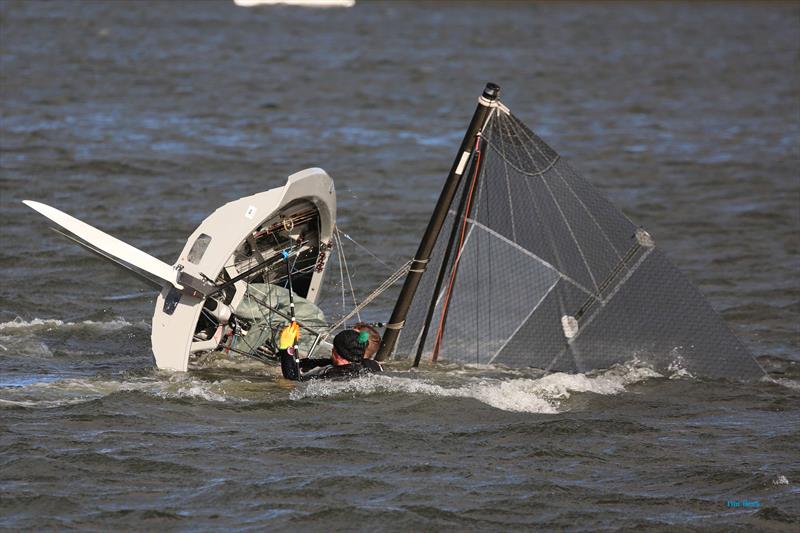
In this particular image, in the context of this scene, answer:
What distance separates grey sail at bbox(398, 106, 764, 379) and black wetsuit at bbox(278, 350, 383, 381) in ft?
3.46

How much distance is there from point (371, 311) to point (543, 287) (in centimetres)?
303

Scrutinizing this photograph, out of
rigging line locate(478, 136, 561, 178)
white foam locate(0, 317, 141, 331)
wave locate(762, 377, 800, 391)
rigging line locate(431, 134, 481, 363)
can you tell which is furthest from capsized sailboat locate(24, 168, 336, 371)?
wave locate(762, 377, 800, 391)

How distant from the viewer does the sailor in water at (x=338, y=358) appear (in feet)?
36.9

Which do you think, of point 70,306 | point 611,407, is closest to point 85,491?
point 611,407

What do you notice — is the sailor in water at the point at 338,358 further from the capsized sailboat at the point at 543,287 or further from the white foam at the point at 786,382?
the white foam at the point at 786,382

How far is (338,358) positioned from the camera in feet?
37.2

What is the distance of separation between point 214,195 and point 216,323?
9690 mm

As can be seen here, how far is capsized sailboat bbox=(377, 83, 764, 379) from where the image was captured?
1191cm

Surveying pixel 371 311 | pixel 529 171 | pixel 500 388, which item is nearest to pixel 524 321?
pixel 500 388

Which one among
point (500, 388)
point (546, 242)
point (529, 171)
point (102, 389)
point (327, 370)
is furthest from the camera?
point (546, 242)

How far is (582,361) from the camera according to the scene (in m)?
12.2

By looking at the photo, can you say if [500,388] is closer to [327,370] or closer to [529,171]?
[327,370]

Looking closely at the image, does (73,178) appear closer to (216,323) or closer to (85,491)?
(216,323)

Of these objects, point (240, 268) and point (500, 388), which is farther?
point (240, 268)
